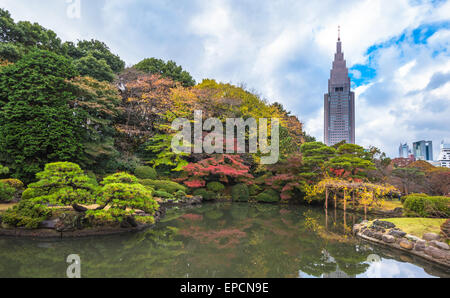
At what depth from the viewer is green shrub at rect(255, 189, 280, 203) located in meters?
11.5

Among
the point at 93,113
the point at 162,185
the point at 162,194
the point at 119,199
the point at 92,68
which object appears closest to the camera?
the point at 119,199

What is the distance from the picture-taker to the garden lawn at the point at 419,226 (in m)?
5.09

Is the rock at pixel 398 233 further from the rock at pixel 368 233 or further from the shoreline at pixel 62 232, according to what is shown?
the shoreline at pixel 62 232

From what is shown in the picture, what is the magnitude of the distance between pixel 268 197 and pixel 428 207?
6.27m

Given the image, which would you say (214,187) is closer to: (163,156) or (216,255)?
(163,156)

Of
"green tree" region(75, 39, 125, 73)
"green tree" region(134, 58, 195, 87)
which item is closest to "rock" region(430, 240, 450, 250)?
"green tree" region(134, 58, 195, 87)

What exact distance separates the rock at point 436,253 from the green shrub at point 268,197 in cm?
748

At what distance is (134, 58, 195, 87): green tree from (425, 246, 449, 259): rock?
15453 millimetres

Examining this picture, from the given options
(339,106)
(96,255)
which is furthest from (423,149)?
(96,255)

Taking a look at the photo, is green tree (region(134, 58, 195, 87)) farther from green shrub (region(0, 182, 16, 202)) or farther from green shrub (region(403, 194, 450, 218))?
green shrub (region(403, 194, 450, 218))

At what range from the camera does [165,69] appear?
16.7 meters
